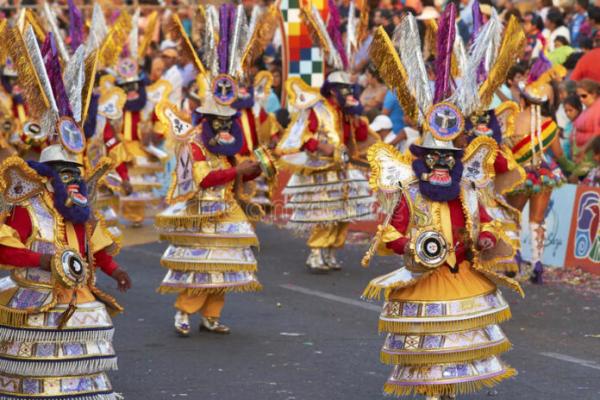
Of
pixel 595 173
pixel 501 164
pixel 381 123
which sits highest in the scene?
pixel 381 123

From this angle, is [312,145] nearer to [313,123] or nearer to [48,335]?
[313,123]

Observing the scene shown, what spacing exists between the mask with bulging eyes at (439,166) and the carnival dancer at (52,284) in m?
1.98

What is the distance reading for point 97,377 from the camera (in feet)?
25.2

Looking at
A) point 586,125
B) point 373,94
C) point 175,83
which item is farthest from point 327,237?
point 175,83

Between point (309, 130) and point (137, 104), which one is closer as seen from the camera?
point (309, 130)

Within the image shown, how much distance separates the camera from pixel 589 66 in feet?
50.4

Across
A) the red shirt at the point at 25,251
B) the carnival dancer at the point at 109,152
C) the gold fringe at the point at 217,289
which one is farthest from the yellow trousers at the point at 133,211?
the red shirt at the point at 25,251

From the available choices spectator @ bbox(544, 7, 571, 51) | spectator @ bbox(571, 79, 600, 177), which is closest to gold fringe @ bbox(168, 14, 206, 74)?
spectator @ bbox(571, 79, 600, 177)

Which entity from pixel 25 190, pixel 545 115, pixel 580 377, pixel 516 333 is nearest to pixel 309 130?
pixel 545 115

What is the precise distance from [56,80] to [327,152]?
5919 millimetres

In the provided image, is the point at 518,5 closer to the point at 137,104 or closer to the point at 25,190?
the point at 137,104

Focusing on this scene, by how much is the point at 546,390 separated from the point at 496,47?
2.74 m

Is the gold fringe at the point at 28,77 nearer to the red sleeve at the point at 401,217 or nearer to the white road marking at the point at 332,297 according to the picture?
the red sleeve at the point at 401,217

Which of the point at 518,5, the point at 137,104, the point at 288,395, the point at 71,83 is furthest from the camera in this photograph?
the point at 518,5
